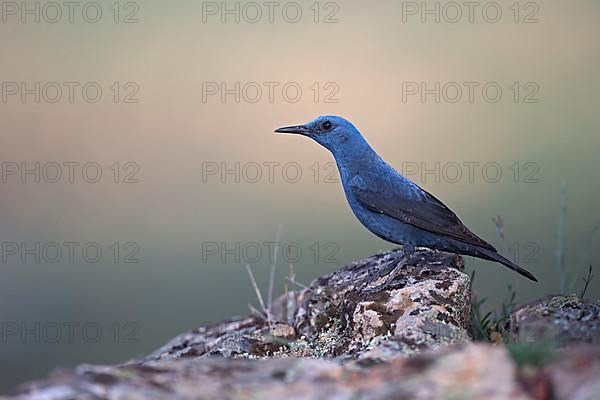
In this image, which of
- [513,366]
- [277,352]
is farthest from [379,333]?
[513,366]

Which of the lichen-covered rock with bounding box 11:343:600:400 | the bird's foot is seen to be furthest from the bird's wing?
the lichen-covered rock with bounding box 11:343:600:400

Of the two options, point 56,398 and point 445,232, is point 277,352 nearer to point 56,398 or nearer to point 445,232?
point 445,232

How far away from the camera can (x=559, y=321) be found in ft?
12.8

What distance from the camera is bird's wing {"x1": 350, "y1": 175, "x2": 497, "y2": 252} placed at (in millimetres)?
5918

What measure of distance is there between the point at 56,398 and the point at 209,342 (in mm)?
3457

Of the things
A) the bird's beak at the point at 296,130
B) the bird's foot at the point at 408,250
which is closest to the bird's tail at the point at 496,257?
the bird's foot at the point at 408,250

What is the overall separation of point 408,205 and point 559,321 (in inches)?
95.0

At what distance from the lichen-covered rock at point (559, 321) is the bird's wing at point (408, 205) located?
136 cm

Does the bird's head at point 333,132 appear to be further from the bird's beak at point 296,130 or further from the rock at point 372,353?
the rock at point 372,353

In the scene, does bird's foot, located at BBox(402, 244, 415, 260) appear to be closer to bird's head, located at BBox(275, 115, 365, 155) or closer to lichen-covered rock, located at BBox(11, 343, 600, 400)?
bird's head, located at BBox(275, 115, 365, 155)

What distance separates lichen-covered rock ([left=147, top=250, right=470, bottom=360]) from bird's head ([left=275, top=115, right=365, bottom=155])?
1.05m

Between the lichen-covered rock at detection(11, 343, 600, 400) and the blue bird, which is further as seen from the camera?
the blue bird

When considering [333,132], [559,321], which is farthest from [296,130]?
[559,321]

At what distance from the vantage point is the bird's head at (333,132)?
6695 mm
